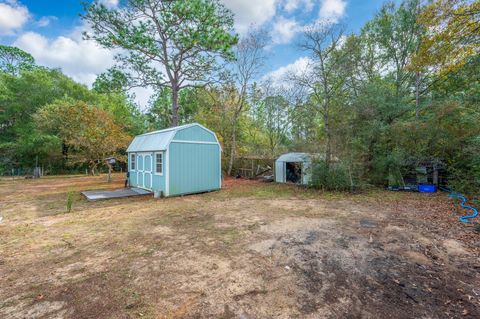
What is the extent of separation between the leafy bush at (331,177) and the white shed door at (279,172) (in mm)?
2440

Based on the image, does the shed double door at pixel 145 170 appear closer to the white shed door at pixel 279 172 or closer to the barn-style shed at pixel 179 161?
the barn-style shed at pixel 179 161

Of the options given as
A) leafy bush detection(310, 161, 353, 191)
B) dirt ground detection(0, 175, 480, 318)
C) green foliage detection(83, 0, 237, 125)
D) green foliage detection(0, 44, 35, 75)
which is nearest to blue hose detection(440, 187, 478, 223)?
dirt ground detection(0, 175, 480, 318)

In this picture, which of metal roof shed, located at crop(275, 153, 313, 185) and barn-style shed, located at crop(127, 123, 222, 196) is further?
metal roof shed, located at crop(275, 153, 313, 185)

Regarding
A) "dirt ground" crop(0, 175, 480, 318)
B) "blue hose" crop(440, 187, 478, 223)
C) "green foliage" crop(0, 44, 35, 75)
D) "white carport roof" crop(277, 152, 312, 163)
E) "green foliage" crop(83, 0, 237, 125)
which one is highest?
"green foliage" crop(0, 44, 35, 75)

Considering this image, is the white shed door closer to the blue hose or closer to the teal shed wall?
the teal shed wall

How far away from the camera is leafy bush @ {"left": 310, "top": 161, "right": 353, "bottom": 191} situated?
8680 mm

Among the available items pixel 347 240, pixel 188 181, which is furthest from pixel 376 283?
pixel 188 181

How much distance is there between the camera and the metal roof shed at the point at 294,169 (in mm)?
10000

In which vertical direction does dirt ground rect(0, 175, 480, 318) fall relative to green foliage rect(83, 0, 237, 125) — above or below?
below

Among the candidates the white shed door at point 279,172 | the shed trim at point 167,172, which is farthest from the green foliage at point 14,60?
the white shed door at point 279,172

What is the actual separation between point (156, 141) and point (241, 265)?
23.8ft

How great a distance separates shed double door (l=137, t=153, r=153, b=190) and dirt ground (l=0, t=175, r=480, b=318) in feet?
11.2

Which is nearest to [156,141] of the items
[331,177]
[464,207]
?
[331,177]

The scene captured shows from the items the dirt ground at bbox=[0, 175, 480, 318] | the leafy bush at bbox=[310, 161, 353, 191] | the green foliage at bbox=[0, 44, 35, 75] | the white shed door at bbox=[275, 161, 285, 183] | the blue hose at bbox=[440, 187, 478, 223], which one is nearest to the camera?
the dirt ground at bbox=[0, 175, 480, 318]
